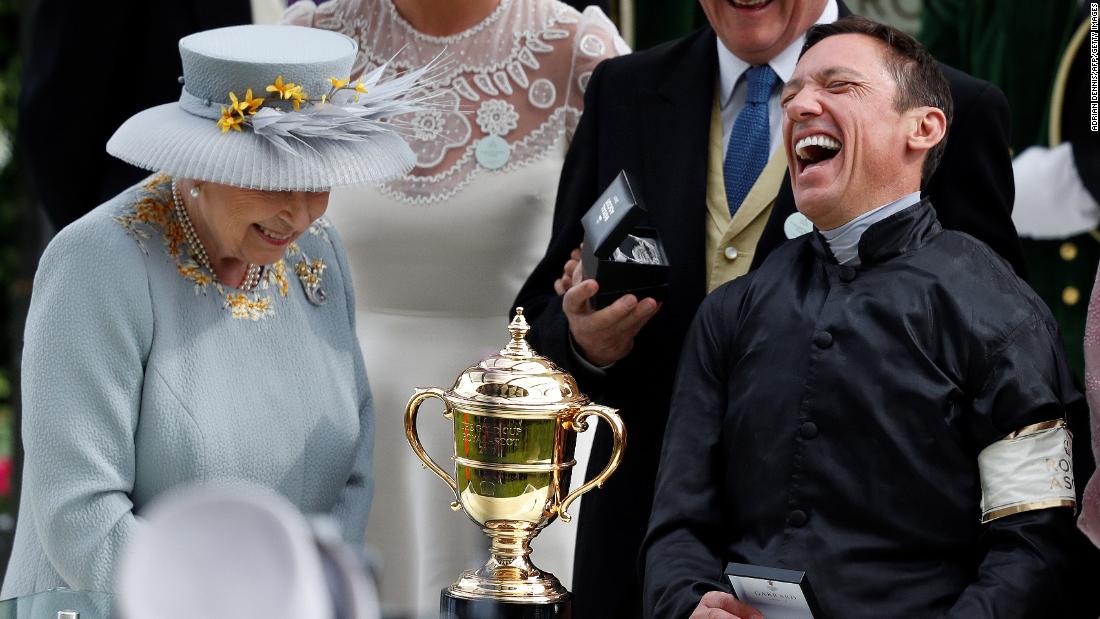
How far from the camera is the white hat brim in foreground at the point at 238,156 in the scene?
2254 mm

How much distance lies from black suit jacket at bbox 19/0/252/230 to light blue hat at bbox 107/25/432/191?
3.35 ft

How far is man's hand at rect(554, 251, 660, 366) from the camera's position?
2299mm

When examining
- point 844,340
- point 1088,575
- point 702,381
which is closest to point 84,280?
point 702,381

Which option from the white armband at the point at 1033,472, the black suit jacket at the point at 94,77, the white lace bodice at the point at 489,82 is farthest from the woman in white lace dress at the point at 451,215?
the white armband at the point at 1033,472

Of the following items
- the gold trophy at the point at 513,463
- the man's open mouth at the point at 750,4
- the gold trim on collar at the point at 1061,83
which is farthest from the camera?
the gold trim on collar at the point at 1061,83

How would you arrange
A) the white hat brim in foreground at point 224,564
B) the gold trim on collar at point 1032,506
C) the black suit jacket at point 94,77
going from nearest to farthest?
the white hat brim in foreground at point 224,564
the gold trim on collar at point 1032,506
the black suit jacket at point 94,77

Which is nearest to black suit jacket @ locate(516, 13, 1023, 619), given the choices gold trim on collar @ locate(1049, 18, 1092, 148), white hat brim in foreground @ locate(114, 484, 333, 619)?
gold trim on collar @ locate(1049, 18, 1092, 148)

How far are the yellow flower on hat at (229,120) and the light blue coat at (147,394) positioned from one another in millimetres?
173

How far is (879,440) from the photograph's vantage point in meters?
1.99

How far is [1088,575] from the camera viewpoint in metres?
1.96

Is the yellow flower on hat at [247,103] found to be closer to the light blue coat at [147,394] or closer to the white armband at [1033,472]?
the light blue coat at [147,394]

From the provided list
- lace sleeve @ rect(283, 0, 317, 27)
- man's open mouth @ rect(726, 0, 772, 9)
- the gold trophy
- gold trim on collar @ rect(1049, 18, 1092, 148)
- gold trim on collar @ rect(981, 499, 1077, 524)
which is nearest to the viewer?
gold trim on collar @ rect(981, 499, 1077, 524)

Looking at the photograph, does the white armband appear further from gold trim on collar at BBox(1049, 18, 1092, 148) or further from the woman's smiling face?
gold trim on collar at BBox(1049, 18, 1092, 148)

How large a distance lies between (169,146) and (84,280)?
0.22m
